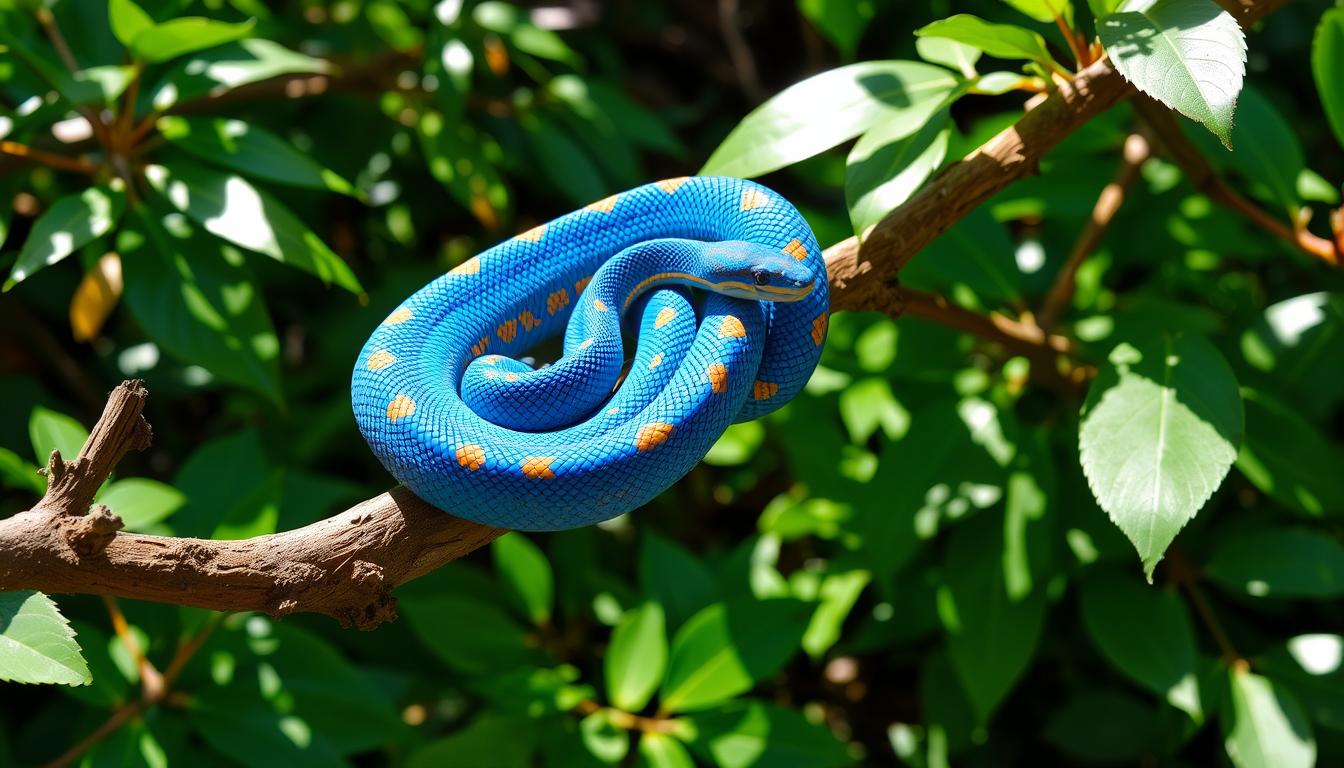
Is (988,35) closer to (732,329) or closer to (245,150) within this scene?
(732,329)

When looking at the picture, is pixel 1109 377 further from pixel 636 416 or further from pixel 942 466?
pixel 636 416

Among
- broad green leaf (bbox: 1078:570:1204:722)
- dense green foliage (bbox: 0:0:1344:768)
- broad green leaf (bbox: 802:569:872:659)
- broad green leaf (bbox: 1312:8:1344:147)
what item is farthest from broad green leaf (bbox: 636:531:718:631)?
broad green leaf (bbox: 1312:8:1344:147)

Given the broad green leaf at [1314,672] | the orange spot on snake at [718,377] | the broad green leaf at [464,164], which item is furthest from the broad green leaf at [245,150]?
the broad green leaf at [1314,672]

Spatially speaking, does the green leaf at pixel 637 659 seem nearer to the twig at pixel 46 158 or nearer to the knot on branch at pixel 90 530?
the knot on branch at pixel 90 530

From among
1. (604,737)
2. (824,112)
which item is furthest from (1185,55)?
(604,737)

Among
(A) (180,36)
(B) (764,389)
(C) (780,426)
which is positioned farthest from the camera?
(C) (780,426)

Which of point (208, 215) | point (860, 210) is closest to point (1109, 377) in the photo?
point (860, 210)
